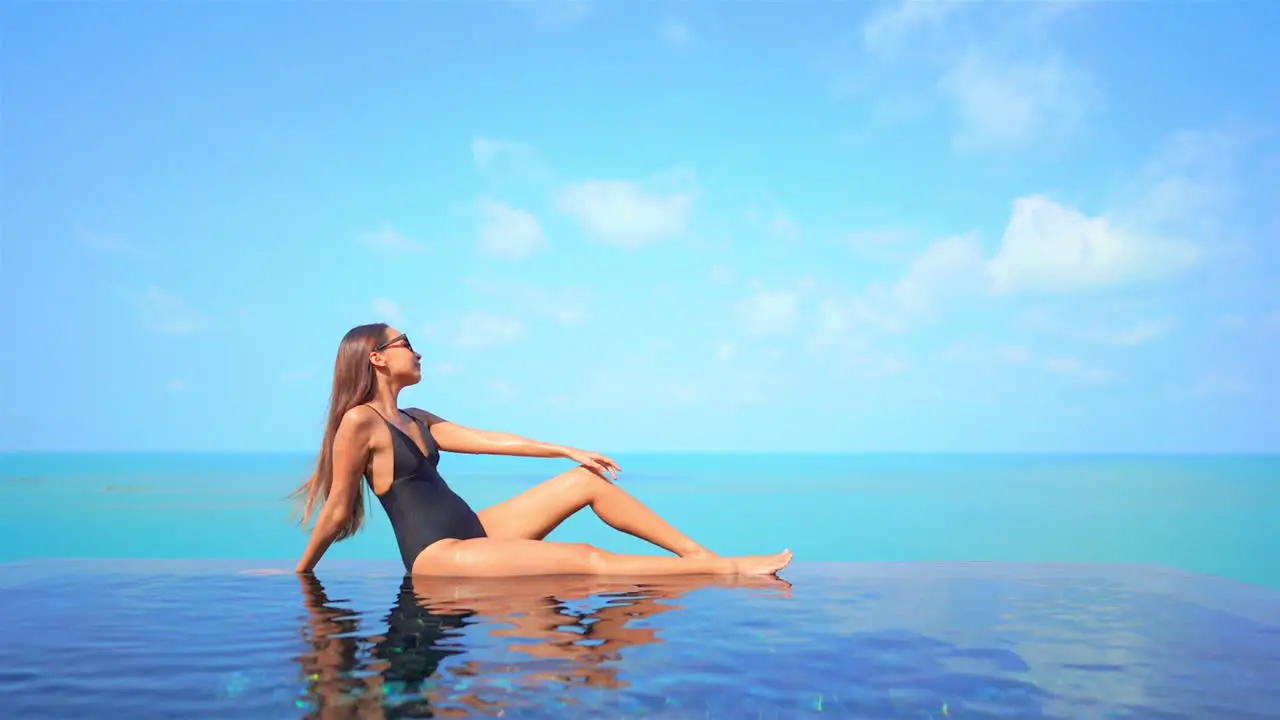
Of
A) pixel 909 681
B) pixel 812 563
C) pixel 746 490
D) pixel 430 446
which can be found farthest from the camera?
pixel 746 490

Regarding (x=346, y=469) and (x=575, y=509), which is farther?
(x=575, y=509)

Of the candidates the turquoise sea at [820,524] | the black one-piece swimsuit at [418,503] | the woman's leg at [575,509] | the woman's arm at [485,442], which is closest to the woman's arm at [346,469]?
the black one-piece swimsuit at [418,503]

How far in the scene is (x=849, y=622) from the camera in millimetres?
5016

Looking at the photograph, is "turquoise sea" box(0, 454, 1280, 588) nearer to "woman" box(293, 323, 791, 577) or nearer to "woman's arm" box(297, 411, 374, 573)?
"woman" box(293, 323, 791, 577)

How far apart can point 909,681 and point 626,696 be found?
1103 mm

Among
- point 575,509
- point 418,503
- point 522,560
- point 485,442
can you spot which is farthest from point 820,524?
point 418,503

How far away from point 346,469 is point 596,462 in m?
1.47

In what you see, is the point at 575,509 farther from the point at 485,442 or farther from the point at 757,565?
the point at 757,565

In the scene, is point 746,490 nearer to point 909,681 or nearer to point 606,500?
point 606,500

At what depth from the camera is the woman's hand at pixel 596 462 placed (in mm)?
6125

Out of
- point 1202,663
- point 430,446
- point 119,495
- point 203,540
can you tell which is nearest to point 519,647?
point 430,446

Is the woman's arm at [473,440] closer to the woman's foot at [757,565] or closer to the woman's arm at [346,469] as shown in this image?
the woman's arm at [346,469]

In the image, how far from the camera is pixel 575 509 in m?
6.37

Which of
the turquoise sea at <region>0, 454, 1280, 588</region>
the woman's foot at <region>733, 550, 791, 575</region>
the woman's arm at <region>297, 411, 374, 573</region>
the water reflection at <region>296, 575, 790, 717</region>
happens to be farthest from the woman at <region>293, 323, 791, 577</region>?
the turquoise sea at <region>0, 454, 1280, 588</region>
